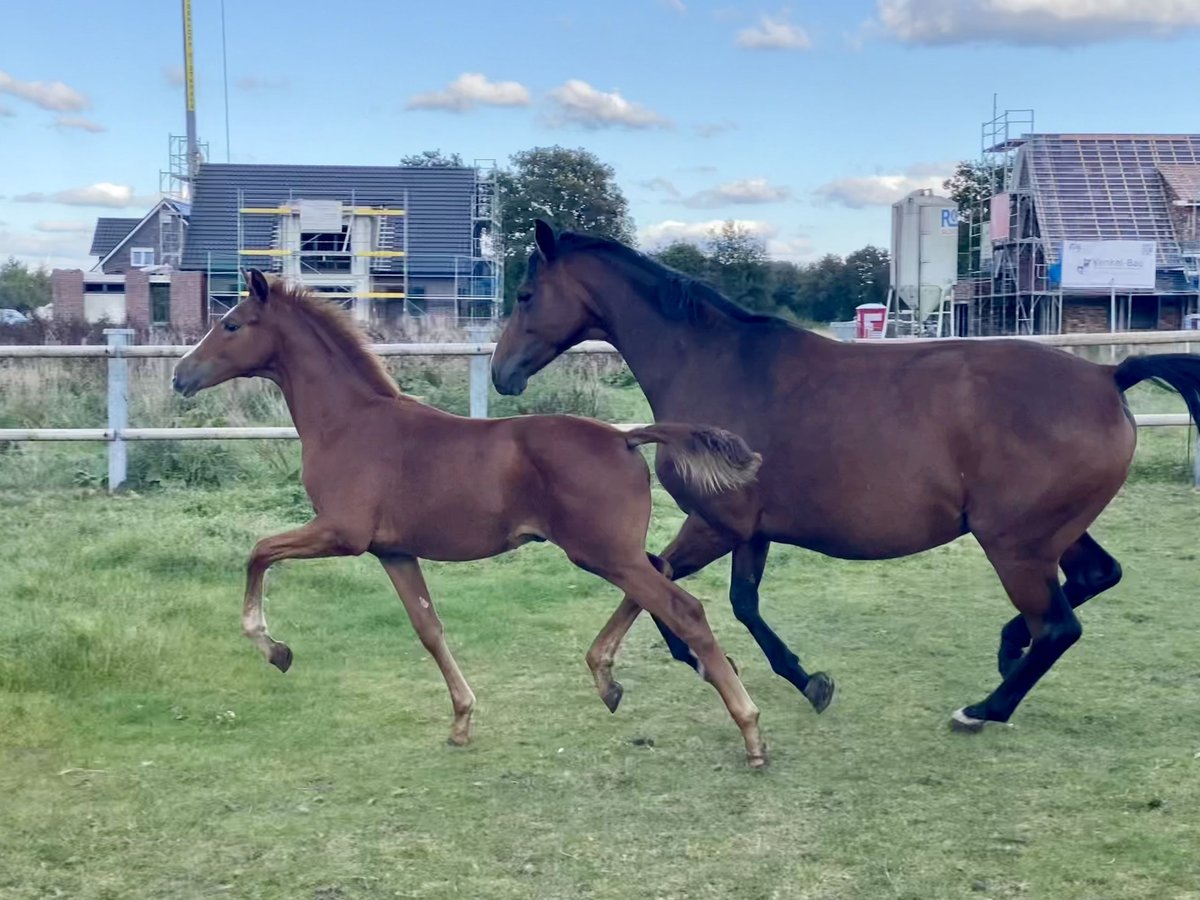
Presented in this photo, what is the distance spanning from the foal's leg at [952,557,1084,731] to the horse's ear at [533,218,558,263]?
2.24 metres

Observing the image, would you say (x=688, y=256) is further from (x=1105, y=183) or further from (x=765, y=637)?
(x=1105, y=183)

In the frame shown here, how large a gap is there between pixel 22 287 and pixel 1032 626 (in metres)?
60.3

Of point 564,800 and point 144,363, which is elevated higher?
point 144,363

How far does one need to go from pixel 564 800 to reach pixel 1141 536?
586cm

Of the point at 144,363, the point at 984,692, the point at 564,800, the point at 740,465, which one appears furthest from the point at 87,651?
the point at 144,363

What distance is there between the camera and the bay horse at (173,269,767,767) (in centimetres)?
439

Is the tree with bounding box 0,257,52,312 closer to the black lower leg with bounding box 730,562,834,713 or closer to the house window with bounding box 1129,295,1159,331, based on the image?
the house window with bounding box 1129,295,1159,331

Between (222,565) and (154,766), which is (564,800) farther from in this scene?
(222,565)

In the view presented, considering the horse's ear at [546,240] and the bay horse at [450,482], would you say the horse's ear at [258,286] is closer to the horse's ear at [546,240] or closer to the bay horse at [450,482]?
the bay horse at [450,482]

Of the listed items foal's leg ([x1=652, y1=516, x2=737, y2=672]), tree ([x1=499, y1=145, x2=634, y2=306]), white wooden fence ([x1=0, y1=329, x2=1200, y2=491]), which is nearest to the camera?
foal's leg ([x1=652, y1=516, x2=737, y2=672])

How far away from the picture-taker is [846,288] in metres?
27.8

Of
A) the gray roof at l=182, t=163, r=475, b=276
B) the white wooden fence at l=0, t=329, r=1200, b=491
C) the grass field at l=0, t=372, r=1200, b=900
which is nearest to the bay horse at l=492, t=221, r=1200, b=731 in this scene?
the grass field at l=0, t=372, r=1200, b=900

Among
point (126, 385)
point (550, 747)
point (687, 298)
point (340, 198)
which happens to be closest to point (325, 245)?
point (340, 198)

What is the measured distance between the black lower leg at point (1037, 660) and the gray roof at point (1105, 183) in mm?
35701
